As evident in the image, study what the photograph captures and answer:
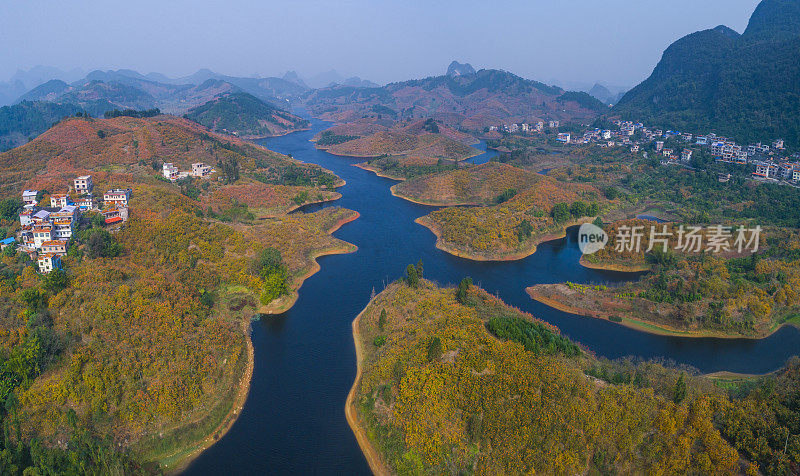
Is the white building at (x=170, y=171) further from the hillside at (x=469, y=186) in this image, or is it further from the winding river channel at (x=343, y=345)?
the hillside at (x=469, y=186)

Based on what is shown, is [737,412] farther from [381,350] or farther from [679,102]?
[679,102]

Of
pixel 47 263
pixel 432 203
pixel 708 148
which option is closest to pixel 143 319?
pixel 47 263

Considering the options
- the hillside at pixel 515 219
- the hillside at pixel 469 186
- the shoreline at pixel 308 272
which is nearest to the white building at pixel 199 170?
the shoreline at pixel 308 272

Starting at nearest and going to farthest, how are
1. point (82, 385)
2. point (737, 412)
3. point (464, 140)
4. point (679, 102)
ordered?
point (737, 412), point (82, 385), point (679, 102), point (464, 140)

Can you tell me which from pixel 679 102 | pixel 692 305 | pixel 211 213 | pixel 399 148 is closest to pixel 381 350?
pixel 692 305

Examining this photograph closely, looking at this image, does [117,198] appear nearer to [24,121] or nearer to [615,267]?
[615,267]

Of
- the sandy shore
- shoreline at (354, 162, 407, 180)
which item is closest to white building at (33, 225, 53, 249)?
the sandy shore
